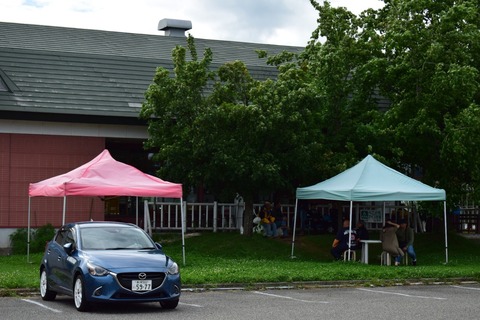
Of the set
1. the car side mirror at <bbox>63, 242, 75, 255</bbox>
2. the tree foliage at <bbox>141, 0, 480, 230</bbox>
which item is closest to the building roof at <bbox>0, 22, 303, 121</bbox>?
the tree foliage at <bbox>141, 0, 480, 230</bbox>

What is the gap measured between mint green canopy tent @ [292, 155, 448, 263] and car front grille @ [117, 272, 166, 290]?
35.3ft

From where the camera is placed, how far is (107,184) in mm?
25047

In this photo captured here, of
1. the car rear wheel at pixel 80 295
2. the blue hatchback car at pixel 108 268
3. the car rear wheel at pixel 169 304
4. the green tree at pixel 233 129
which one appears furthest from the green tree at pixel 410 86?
the car rear wheel at pixel 80 295

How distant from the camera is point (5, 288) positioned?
20.0m

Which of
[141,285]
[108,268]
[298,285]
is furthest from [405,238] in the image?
[108,268]

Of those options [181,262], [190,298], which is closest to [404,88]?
[181,262]

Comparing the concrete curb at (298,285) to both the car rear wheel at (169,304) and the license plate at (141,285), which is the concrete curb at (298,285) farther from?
the license plate at (141,285)

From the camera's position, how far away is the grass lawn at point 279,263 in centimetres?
2228

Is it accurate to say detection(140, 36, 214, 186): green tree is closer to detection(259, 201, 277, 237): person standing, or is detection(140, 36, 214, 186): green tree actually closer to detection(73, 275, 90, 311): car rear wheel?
detection(259, 201, 277, 237): person standing

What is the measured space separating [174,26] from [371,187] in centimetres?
2039

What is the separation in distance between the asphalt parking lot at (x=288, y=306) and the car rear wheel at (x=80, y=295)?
0.16 meters

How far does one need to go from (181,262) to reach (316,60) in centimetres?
1028

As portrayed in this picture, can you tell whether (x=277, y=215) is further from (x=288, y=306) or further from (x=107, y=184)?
(x=288, y=306)

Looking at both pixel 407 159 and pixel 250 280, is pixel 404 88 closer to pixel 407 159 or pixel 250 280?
pixel 407 159
